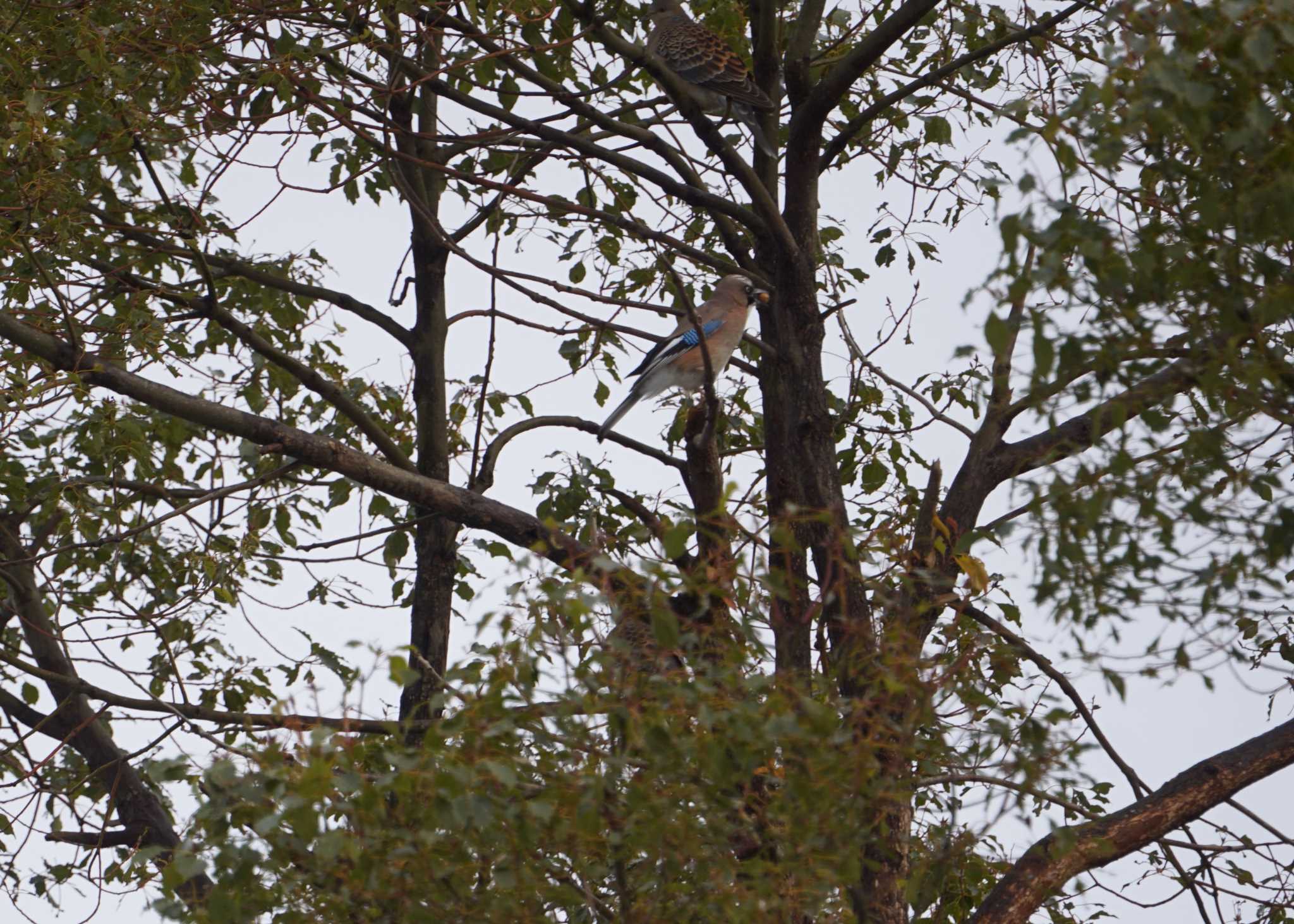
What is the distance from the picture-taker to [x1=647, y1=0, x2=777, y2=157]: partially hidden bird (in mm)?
8578

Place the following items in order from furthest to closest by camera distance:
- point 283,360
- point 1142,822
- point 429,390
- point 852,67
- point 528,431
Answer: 1. point 429,390
2. point 528,431
3. point 283,360
4. point 852,67
5. point 1142,822

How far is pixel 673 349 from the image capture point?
29.6 feet

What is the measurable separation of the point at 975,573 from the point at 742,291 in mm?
4556

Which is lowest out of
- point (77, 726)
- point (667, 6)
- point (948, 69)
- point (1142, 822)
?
point (1142, 822)

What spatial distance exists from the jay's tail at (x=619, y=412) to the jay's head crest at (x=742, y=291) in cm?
82

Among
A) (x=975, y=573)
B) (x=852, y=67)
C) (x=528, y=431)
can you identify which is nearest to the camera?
(x=975, y=573)

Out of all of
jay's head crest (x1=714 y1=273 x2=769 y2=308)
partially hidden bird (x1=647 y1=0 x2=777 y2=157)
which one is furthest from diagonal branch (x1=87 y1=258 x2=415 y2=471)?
partially hidden bird (x1=647 y1=0 x2=777 y2=157)

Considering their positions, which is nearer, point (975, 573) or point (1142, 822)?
point (975, 573)

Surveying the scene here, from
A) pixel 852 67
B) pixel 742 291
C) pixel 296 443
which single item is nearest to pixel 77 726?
pixel 296 443

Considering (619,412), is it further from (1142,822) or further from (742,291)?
(1142,822)

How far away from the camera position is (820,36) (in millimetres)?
9727

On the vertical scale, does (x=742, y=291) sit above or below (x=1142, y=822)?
above

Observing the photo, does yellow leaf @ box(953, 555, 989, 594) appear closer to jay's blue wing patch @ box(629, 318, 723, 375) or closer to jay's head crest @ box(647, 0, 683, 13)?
jay's blue wing patch @ box(629, 318, 723, 375)

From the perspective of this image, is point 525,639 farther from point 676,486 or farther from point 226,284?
point 226,284
